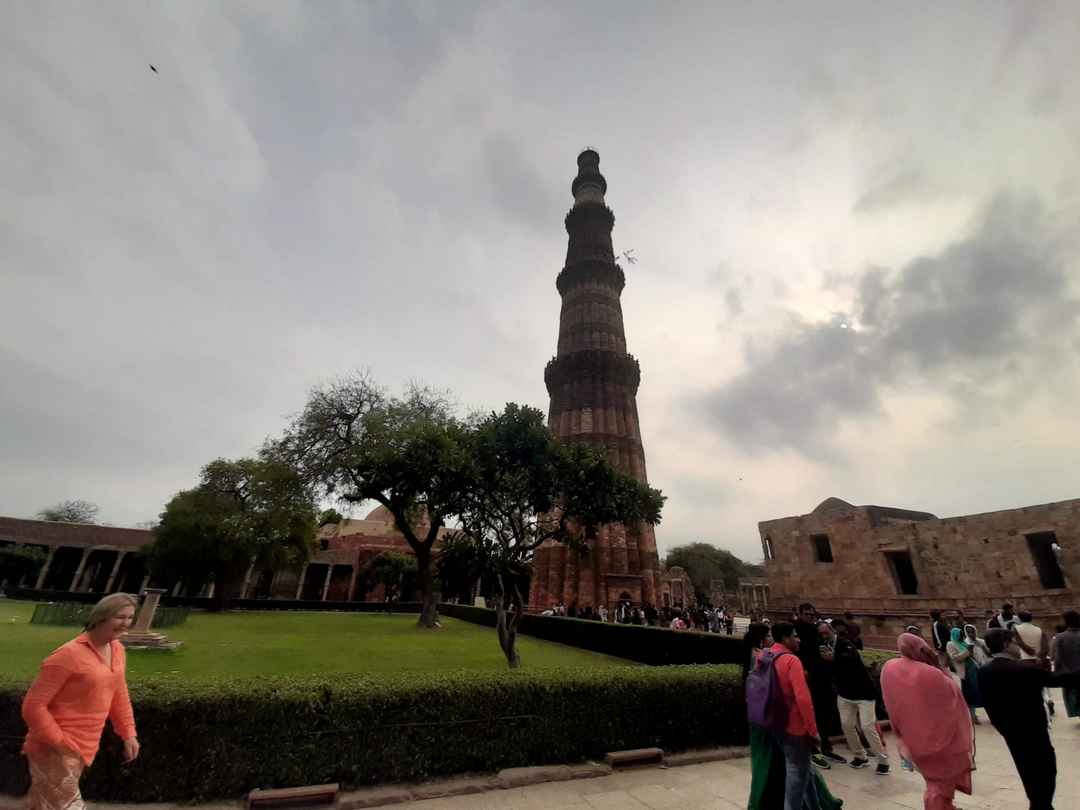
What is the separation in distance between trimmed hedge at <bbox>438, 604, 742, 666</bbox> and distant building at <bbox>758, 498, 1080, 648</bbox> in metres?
7.68

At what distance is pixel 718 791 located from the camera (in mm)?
5348

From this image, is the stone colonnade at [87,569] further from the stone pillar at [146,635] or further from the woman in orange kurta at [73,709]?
the woman in orange kurta at [73,709]

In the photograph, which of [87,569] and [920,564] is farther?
[87,569]

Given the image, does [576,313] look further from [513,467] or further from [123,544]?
[123,544]

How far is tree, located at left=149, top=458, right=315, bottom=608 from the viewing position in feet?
82.8

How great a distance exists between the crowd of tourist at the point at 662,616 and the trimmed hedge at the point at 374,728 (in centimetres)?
1393

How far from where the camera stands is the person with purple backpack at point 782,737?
3998 mm

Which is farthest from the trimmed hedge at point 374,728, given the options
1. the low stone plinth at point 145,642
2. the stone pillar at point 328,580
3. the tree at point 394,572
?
the stone pillar at point 328,580

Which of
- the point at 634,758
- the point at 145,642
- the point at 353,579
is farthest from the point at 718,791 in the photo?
the point at 353,579

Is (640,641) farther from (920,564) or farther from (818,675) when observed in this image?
(920,564)

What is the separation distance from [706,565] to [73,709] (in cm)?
7042

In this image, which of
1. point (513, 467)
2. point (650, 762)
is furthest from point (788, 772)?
point (513, 467)

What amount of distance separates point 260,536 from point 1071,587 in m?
34.7

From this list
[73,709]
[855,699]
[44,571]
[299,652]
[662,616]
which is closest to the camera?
[73,709]
